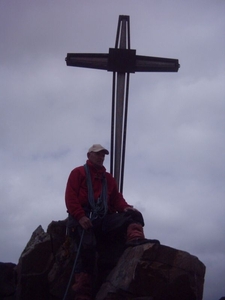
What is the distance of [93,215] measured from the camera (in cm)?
826

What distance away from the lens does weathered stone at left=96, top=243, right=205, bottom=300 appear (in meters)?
7.08

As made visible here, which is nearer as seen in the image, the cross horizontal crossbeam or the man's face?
the man's face

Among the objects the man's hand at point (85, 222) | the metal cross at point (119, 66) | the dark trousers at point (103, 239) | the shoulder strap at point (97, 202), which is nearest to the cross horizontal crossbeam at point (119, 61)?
the metal cross at point (119, 66)

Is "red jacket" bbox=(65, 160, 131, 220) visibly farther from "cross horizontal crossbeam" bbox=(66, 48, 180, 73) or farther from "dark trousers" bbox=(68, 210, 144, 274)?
"cross horizontal crossbeam" bbox=(66, 48, 180, 73)

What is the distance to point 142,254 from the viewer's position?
7250 millimetres

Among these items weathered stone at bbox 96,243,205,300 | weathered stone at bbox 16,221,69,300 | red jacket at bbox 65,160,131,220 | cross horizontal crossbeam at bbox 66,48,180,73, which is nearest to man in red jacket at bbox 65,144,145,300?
red jacket at bbox 65,160,131,220

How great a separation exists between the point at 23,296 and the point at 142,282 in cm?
314

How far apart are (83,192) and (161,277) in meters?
2.25

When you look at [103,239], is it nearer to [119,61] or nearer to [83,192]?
[83,192]

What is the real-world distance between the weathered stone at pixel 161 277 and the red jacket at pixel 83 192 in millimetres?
1414

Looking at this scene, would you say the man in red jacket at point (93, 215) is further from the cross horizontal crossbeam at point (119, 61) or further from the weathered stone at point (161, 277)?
the cross horizontal crossbeam at point (119, 61)

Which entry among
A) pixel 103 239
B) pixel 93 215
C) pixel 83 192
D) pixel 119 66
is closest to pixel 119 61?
pixel 119 66

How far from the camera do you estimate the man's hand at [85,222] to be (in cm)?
785

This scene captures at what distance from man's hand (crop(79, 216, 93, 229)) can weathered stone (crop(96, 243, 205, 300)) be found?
104 centimetres
